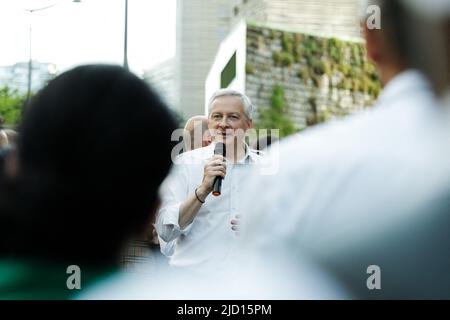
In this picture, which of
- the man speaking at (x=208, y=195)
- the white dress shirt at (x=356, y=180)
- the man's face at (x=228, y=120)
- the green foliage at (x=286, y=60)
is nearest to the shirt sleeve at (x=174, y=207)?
the man speaking at (x=208, y=195)

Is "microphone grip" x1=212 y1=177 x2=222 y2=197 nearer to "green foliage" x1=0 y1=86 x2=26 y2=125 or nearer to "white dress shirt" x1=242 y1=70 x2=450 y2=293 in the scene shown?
"green foliage" x1=0 y1=86 x2=26 y2=125

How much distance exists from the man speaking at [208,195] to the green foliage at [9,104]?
380mm

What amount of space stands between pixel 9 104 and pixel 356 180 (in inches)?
36.2

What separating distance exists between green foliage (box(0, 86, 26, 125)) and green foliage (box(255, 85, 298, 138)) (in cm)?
54

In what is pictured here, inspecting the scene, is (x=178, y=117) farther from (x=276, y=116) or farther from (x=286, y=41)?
(x=286, y=41)

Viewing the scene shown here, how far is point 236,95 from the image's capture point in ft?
5.99

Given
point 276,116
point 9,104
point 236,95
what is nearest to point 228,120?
point 236,95

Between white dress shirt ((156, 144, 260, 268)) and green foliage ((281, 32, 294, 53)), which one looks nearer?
white dress shirt ((156, 144, 260, 268))

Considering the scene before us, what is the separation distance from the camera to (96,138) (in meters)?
0.85

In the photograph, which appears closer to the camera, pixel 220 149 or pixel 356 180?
pixel 356 180

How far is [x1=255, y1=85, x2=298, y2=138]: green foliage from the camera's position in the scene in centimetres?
162

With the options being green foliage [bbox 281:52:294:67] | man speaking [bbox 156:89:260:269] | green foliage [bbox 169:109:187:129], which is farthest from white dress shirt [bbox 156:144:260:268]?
green foliage [bbox 281:52:294:67]
